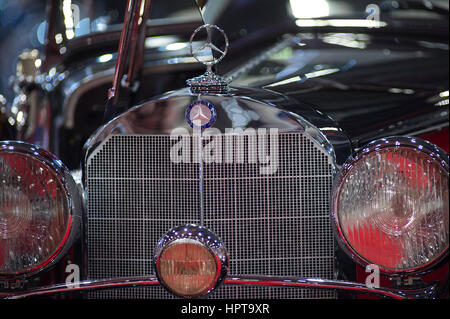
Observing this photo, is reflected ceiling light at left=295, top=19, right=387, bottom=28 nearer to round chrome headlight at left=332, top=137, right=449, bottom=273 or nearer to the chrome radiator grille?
the chrome radiator grille

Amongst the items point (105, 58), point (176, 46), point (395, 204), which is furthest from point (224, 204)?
point (105, 58)

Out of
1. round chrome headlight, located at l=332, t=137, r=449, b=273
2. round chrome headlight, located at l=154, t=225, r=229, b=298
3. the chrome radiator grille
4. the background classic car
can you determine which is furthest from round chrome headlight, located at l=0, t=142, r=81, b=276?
round chrome headlight, located at l=332, t=137, r=449, b=273

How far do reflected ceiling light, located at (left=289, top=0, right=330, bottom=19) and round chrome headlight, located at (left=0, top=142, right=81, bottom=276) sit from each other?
1.25 metres

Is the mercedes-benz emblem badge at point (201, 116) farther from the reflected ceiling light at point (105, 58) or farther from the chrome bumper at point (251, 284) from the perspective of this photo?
the reflected ceiling light at point (105, 58)

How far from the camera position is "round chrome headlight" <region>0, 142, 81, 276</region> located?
1456 millimetres

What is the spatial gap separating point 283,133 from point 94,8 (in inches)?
42.3

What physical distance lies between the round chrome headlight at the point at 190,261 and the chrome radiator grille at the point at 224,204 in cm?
20

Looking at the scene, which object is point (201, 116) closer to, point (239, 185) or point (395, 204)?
point (239, 185)

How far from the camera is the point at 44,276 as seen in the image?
67.0 inches

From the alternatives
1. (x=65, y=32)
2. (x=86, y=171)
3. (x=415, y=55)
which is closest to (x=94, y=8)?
(x=65, y=32)

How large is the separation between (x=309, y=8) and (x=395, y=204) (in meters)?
1.19

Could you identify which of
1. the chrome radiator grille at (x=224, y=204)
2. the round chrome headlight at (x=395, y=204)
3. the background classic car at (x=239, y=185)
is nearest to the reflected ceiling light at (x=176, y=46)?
the background classic car at (x=239, y=185)

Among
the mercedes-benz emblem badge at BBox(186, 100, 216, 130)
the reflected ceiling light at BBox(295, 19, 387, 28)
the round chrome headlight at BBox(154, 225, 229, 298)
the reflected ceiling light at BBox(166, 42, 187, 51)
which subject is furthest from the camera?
the reflected ceiling light at BBox(295, 19, 387, 28)

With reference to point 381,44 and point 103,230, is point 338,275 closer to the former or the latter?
point 103,230
